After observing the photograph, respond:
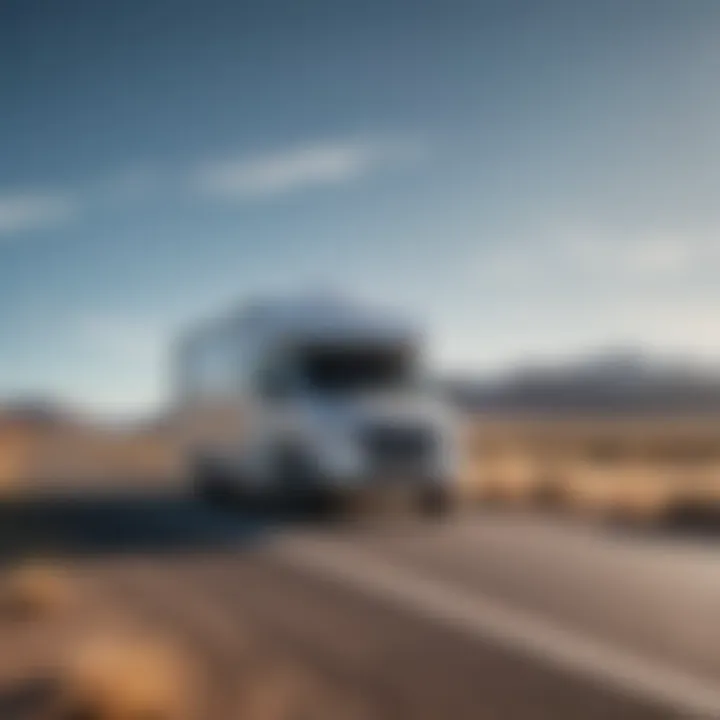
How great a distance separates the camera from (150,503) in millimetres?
22781

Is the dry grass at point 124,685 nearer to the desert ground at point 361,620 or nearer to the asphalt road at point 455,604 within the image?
the desert ground at point 361,620

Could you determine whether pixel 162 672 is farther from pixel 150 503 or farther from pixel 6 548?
pixel 150 503

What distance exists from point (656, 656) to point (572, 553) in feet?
18.2

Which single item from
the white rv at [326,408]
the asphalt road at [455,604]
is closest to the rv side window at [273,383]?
the white rv at [326,408]

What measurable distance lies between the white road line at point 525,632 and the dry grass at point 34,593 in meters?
2.65

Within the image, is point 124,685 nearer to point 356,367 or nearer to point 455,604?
point 455,604

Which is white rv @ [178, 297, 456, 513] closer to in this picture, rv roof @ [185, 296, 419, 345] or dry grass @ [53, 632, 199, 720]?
rv roof @ [185, 296, 419, 345]

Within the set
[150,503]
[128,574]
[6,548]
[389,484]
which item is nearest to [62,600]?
[128,574]

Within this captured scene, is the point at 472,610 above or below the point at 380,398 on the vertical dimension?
below

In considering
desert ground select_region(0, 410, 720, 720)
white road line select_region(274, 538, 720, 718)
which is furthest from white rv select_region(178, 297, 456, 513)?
white road line select_region(274, 538, 720, 718)

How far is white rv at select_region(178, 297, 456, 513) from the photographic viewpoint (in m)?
18.1

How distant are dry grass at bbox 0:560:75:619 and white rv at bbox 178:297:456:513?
699cm

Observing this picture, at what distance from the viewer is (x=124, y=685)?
21.5 feet

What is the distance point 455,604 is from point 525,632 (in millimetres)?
1406
